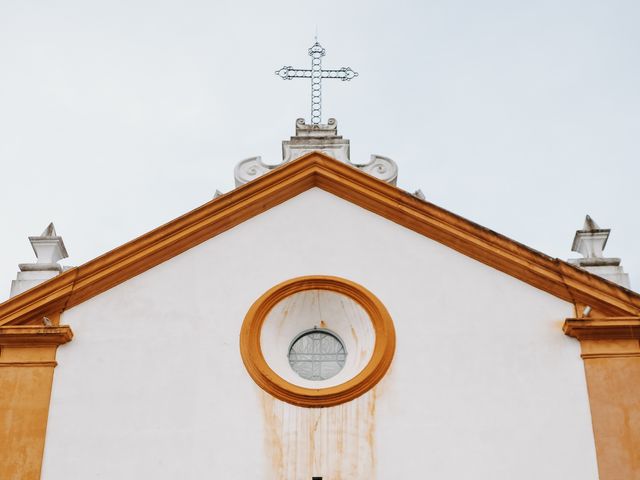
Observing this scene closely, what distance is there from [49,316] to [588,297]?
7.07 metres

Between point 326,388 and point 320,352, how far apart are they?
940 mm

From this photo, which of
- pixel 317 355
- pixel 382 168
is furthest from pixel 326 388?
pixel 382 168

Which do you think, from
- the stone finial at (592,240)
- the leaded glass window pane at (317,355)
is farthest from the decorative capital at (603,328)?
the leaded glass window pane at (317,355)

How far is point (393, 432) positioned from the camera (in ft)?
41.4

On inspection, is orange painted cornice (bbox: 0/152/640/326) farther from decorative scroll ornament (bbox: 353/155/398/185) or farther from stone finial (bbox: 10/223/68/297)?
decorative scroll ornament (bbox: 353/155/398/185)

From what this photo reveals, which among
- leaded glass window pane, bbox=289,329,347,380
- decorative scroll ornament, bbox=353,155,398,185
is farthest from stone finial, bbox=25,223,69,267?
decorative scroll ornament, bbox=353,155,398,185

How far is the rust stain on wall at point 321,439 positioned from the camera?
12.4 m

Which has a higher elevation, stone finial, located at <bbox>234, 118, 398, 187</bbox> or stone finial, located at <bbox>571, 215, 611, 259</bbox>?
stone finial, located at <bbox>234, 118, 398, 187</bbox>

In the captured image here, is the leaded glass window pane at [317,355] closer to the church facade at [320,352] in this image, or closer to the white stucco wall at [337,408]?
the church facade at [320,352]

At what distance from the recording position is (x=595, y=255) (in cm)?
1462

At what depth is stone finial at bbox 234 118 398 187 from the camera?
15750 mm

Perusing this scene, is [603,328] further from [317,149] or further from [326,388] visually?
[317,149]

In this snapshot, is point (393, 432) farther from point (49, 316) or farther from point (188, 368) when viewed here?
point (49, 316)

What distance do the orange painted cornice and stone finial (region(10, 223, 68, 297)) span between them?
85 cm
